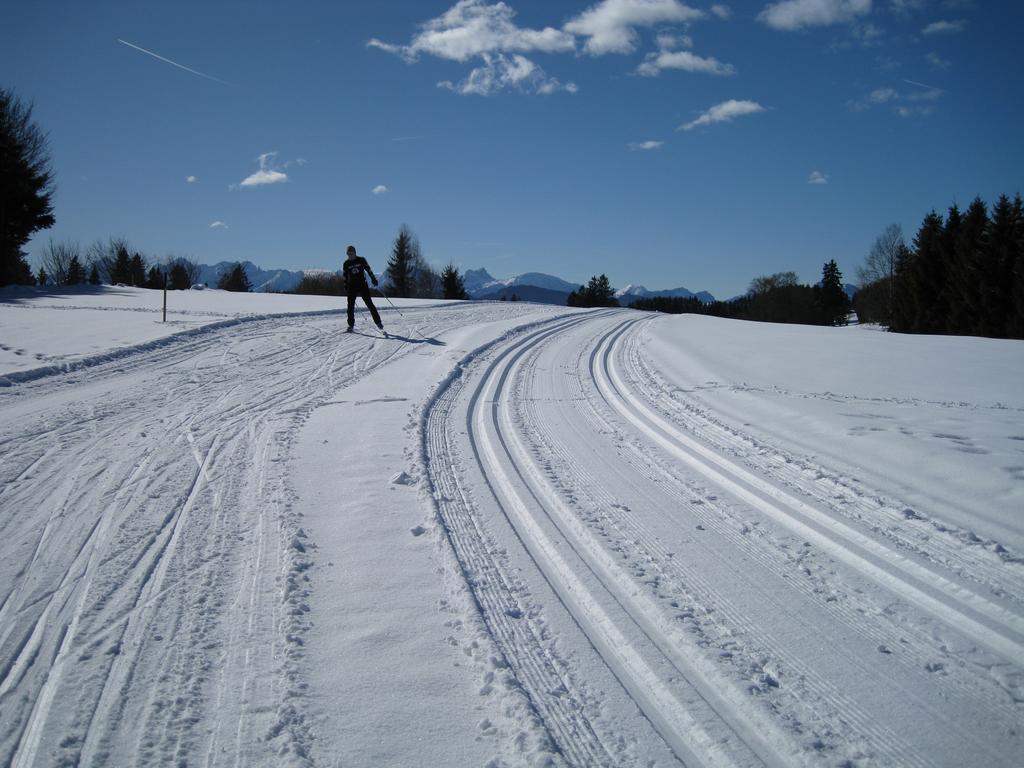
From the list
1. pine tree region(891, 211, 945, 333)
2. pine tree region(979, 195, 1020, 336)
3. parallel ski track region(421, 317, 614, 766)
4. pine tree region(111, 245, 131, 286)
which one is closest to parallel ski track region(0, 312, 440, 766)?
parallel ski track region(421, 317, 614, 766)

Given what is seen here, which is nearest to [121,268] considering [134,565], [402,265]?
[402,265]

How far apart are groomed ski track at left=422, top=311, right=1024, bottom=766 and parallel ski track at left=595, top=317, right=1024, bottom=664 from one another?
0.04ft

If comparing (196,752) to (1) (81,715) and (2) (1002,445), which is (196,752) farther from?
(2) (1002,445)

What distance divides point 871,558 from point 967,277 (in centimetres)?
3910

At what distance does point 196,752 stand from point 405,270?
57.8 metres

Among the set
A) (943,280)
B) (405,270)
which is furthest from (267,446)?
(405,270)

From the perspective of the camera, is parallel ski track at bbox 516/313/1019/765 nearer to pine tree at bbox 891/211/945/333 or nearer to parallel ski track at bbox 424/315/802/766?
parallel ski track at bbox 424/315/802/766

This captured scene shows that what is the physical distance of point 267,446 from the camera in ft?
17.5

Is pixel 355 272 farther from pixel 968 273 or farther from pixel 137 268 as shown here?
pixel 137 268

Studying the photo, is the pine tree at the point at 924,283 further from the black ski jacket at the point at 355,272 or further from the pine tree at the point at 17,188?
the pine tree at the point at 17,188

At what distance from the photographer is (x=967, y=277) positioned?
32719 millimetres

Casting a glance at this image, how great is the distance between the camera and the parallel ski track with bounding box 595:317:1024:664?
9.24 feet

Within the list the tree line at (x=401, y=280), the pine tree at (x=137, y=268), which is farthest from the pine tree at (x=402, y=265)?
the pine tree at (x=137, y=268)

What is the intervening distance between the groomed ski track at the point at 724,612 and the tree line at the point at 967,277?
117 feet
